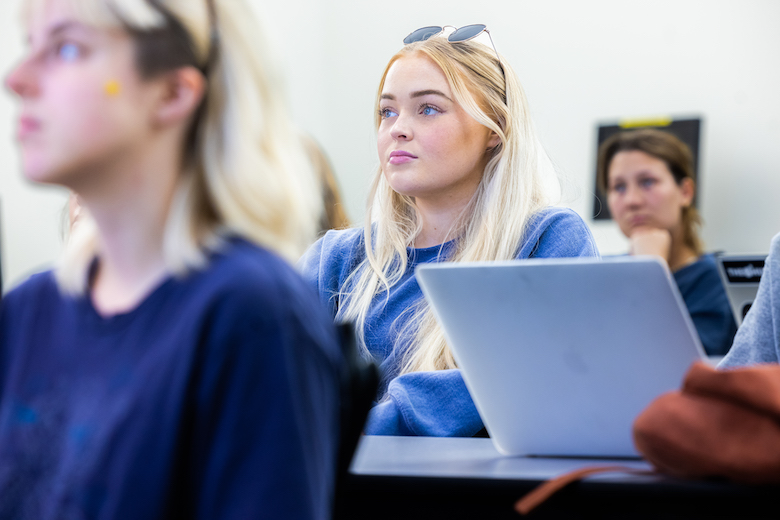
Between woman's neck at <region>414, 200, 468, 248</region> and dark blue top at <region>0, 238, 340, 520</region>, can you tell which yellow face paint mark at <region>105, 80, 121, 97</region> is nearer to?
dark blue top at <region>0, 238, 340, 520</region>

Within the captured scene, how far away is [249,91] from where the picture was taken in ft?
2.46

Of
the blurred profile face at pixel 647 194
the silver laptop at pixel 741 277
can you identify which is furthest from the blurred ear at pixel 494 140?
the blurred profile face at pixel 647 194

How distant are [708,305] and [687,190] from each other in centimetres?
65

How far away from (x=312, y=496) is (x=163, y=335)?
18 cm

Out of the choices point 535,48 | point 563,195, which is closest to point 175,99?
point 563,195

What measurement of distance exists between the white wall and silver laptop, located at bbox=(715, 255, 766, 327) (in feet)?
4.36

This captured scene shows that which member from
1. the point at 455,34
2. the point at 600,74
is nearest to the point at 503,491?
the point at 455,34

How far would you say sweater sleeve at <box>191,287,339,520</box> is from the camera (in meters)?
0.64

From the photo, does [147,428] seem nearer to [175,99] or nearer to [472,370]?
[175,99]

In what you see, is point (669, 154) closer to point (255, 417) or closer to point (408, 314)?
point (408, 314)

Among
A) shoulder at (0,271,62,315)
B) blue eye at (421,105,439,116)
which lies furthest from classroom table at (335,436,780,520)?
blue eye at (421,105,439,116)

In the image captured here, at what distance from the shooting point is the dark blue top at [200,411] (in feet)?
2.11

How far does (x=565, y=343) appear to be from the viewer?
0.96 meters

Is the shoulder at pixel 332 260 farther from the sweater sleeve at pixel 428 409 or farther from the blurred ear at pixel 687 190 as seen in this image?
the blurred ear at pixel 687 190
